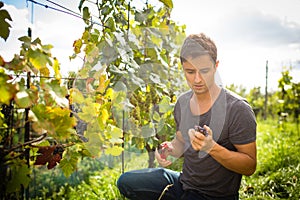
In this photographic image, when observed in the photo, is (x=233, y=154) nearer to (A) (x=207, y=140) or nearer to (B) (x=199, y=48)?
(A) (x=207, y=140)

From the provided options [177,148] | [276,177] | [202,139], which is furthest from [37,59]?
[276,177]

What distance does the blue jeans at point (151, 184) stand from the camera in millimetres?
1845

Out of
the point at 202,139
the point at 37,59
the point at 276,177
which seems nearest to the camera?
the point at 37,59

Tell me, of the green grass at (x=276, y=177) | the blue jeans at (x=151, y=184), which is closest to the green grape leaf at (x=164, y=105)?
the blue jeans at (x=151, y=184)

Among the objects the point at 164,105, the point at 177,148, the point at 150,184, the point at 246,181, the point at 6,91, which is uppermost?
the point at 6,91

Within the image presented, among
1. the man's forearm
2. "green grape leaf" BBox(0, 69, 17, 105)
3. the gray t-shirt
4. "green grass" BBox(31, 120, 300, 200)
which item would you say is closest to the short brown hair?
the gray t-shirt

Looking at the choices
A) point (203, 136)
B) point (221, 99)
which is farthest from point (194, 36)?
point (203, 136)

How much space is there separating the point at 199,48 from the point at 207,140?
19.0 inches

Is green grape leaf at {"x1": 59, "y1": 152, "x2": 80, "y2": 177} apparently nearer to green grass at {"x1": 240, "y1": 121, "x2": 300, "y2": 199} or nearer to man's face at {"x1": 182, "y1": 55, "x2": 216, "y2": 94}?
man's face at {"x1": 182, "y1": 55, "x2": 216, "y2": 94}

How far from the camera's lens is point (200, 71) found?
1587 millimetres

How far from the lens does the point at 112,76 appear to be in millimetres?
1811

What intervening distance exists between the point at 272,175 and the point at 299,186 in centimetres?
36

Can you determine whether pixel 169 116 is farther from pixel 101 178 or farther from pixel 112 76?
pixel 101 178

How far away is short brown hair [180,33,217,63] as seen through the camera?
161cm
